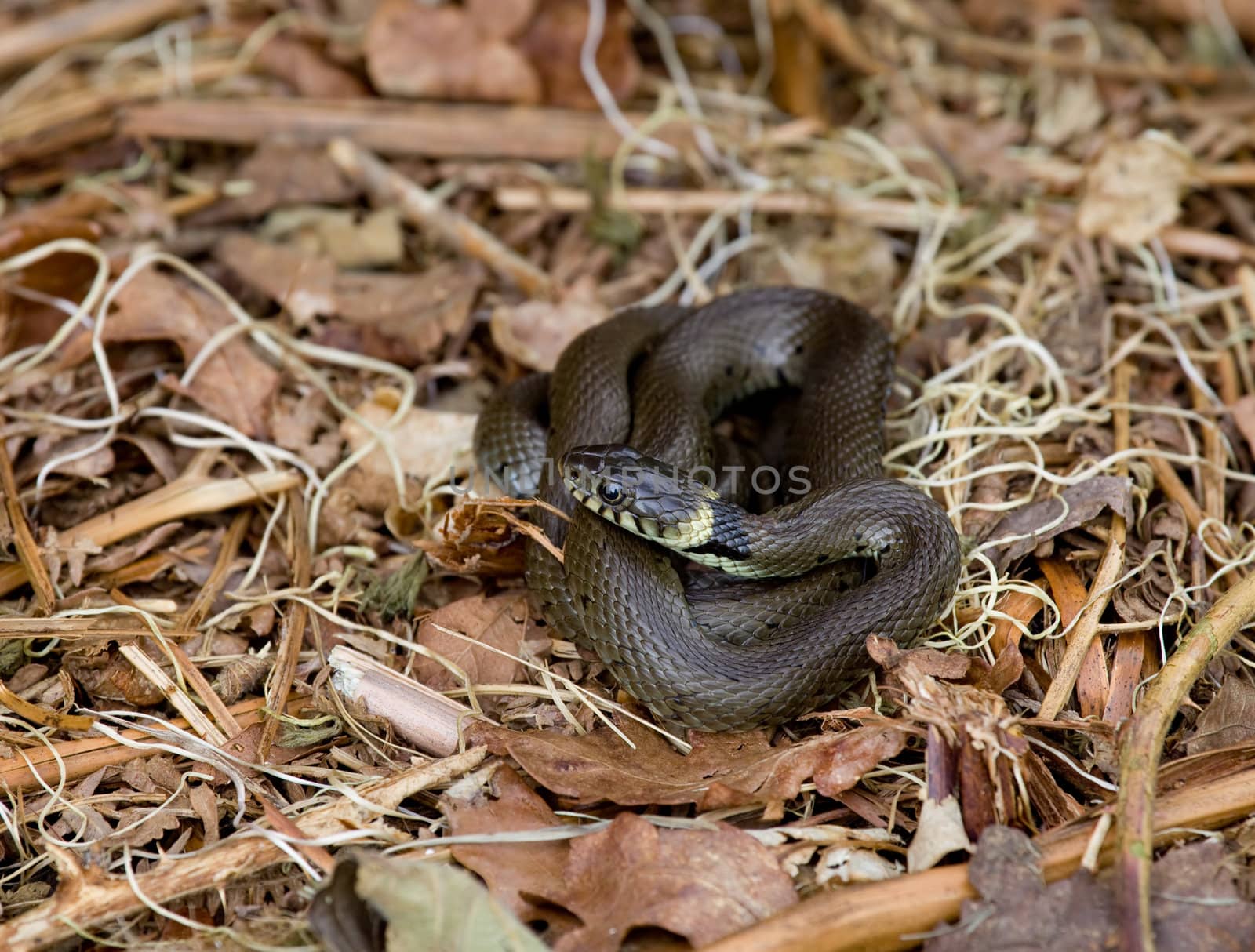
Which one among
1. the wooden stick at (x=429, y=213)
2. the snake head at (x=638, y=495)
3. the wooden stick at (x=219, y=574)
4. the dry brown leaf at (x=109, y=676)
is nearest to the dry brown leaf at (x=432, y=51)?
the wooden stick at (x=429, y=213)

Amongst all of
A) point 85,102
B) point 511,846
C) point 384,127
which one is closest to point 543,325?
point 384,127

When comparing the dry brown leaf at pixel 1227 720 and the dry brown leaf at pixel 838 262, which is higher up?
the dry brown leaf at pixel 838 262

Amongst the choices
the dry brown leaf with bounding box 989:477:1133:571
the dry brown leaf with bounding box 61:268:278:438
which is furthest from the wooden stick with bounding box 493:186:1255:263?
the dry brown leaf with bounding box 989:477:1133:571

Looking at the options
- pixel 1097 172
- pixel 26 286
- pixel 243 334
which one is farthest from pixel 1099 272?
pixel 26 286

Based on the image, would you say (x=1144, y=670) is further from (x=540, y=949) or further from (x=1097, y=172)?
(x=1097, y=172)

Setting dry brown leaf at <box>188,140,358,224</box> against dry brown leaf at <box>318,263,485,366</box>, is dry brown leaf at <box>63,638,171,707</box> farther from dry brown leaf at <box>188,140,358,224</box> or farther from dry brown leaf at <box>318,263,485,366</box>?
dry brown leaf at <box>188,140,358,224</box>

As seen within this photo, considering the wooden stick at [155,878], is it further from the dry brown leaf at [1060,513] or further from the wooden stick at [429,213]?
the wooden stick at [429,213]

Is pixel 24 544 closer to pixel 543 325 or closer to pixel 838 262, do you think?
pixel 543 325
